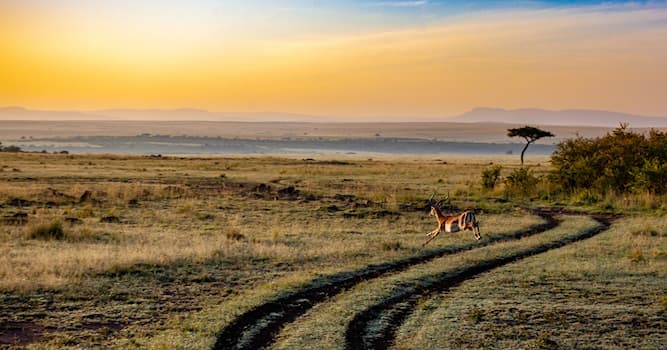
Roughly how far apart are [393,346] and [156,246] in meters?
11.4

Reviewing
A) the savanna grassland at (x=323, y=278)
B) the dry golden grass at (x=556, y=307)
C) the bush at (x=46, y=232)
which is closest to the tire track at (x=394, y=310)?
the savanna grassland at (x=323, y=278)

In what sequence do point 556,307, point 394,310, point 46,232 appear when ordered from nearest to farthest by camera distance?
1. point 394,310
2. point 556,307
3. point 46,232

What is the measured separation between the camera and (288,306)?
13.7 m

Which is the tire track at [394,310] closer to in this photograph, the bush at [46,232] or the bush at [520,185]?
the bush at [46,232]

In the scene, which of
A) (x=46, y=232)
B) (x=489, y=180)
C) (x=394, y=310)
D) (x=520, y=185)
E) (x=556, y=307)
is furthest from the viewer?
(x=489, y=180)

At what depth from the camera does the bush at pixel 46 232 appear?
21.8 metres

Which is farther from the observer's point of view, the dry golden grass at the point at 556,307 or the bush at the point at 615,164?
the bush at the point at 615,164

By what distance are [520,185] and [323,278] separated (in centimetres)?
2631

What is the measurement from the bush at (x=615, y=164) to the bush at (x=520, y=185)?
4.29ft

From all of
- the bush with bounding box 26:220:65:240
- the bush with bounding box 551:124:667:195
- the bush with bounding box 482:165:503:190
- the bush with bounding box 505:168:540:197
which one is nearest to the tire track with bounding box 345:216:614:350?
the bush with bounding box 26:220:65:240

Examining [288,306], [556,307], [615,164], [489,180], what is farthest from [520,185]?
[288,306]

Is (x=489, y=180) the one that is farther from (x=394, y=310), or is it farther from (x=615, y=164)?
(x=394, y=310)

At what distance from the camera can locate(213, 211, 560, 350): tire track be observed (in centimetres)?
1132

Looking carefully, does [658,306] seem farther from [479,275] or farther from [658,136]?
[658,136]
